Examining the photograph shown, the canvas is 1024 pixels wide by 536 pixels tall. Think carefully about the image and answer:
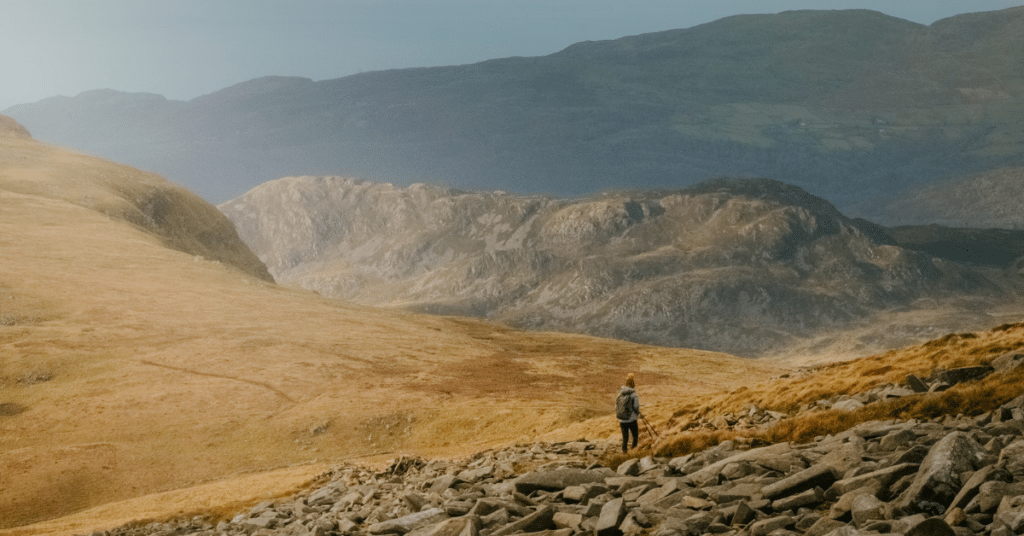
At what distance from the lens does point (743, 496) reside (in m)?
18.6

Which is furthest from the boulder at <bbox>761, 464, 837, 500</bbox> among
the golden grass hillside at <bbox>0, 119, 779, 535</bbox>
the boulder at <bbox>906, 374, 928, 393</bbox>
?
the golden grass hillside at <bbox>0, 119, 779, 535</bbox>

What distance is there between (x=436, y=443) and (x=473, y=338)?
6102cm

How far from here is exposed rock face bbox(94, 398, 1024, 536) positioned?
15580 millimetres

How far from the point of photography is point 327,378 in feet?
281

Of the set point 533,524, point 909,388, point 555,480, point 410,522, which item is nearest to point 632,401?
point 555,480

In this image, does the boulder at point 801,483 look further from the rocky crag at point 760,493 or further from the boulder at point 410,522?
the boulder at point 410,522

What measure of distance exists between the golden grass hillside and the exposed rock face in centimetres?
1971

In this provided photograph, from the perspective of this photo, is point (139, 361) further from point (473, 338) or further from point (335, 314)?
point (473, 338)

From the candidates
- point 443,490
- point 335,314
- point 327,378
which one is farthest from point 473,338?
point 443,490

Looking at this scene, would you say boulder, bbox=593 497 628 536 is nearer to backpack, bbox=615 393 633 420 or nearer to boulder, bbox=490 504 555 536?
boulder, bbox=490 504 555 536

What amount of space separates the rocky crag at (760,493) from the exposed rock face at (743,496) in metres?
0.03

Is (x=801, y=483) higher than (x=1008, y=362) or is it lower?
higher

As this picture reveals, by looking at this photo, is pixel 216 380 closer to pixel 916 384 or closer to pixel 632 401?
pixel 632 401

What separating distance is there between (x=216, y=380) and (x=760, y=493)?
71014 millimetres
